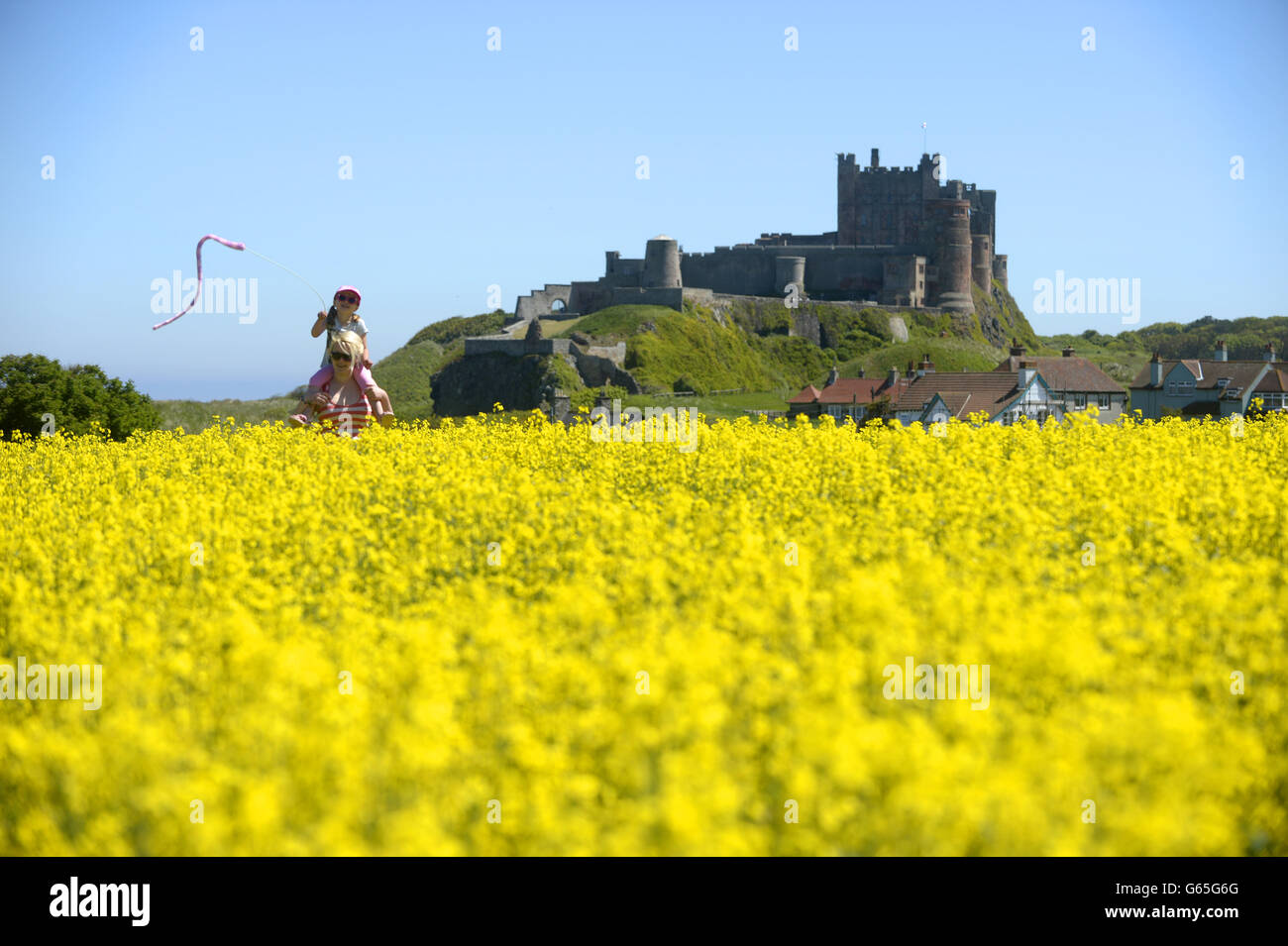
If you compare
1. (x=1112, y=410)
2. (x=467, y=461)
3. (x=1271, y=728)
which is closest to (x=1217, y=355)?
(x=1112, y=410)

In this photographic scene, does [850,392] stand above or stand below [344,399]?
above

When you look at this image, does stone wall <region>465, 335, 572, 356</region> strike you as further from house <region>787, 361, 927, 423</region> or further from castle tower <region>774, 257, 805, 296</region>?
castle tower <region>774, 257, 805, 296</region>

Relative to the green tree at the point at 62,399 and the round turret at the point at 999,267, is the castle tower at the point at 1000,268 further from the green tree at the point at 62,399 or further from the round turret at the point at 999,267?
the green tree at the point at 62,399

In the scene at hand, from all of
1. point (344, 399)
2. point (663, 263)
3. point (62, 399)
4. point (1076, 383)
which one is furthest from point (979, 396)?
point (663, 263)

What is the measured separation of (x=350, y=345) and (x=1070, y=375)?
2280 inches

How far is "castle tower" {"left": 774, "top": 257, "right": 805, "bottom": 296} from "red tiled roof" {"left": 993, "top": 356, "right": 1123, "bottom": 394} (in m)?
51.3

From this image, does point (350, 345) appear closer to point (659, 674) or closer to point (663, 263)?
point (659, 674)

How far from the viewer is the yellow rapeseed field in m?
5.24

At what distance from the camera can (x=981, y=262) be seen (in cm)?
13512

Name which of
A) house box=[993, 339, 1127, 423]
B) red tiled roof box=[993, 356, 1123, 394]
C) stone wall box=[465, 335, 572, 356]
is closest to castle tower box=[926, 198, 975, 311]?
stone wall box=[465, 335, 572, 356]

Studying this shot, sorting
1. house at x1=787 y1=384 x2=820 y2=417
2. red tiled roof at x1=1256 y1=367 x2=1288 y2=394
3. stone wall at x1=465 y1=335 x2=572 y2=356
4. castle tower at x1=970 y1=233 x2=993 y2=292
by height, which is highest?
castle tower at x1=970 y1=233 x2=993 y2=292
